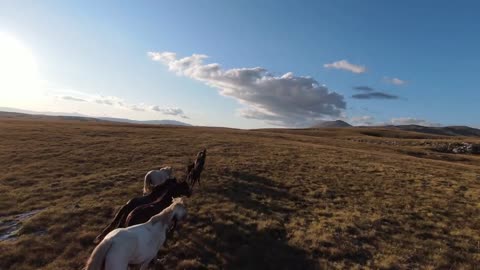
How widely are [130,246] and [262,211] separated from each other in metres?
10.4

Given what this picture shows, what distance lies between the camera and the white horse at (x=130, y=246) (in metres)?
8.16

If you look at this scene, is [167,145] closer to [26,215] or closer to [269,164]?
[269,164]

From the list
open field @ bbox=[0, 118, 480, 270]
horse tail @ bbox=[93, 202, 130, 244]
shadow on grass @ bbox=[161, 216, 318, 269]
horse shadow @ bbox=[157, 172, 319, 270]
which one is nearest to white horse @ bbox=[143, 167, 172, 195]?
open field @ bbox=[0, 118, 480, 270]

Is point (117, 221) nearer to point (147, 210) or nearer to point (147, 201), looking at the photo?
point (147, 210)

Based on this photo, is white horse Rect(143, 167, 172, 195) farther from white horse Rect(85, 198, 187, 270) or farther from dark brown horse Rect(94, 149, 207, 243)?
white horse Rect(85, 198, 187, 270)

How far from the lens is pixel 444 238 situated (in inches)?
625

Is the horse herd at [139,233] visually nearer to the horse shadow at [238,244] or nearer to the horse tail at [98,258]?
the horse tail at [98,258]

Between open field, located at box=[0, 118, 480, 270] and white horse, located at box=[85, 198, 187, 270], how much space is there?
224 cm

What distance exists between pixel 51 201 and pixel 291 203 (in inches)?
493

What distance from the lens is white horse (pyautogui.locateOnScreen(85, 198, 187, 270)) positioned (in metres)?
8.16

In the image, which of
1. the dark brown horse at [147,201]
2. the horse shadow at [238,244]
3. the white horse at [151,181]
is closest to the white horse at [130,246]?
the dark brown horse at [147,201]

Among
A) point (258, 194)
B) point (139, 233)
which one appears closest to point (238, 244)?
point (139, 233)

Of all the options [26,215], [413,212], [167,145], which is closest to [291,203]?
[413,212]

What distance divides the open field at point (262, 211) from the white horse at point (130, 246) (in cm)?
224
